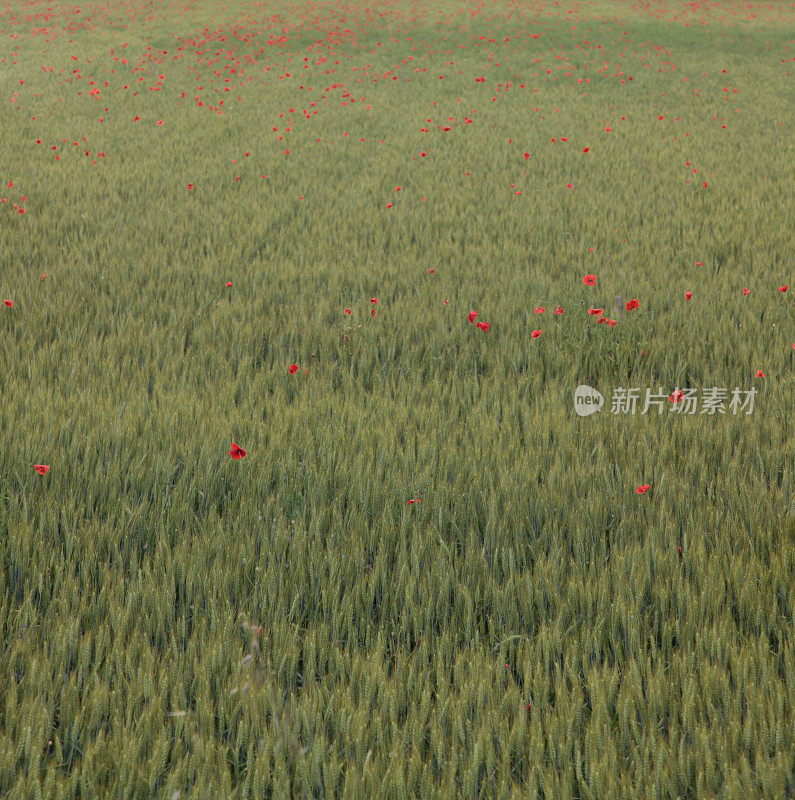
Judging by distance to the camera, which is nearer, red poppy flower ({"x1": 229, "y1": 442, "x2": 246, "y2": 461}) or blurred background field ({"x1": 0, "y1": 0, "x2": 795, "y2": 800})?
blurred background field ({"x1": 0, "y1": 0, "x2": 795, "y2": 800})

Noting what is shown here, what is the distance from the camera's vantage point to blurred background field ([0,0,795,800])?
152 cm

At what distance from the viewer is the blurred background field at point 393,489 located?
1524 mm

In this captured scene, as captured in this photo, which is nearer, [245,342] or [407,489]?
[407,489]

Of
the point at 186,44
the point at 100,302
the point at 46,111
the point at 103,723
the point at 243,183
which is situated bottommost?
the point at 103,723

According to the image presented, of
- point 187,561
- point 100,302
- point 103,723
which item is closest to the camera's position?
point 103,723

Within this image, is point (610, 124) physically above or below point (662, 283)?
above

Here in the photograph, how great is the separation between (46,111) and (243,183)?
5404 mm

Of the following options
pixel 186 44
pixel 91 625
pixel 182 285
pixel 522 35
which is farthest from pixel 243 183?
pixel 522 35

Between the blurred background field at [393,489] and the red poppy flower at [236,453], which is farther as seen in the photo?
the red poppy flower at [236,453]

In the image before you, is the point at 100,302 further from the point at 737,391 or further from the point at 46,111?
the point at 46,111

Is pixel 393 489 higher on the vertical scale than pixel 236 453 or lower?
lower

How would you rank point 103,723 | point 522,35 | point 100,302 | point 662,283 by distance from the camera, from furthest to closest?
1. point 522,35
2. point 662,283
3. point 100,302
4. point 103,723

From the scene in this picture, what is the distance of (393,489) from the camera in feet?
8.06

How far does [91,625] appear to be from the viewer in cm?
186
